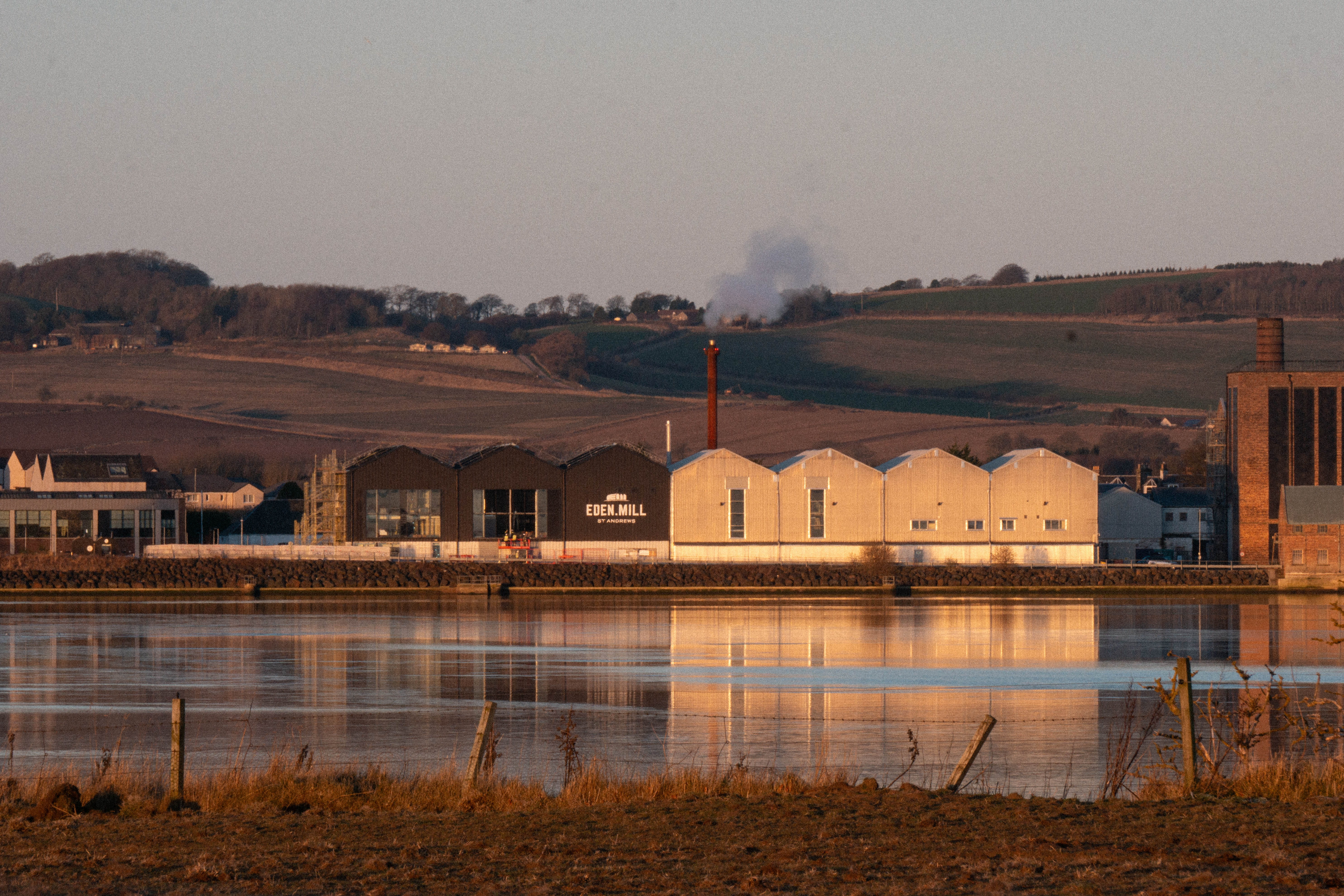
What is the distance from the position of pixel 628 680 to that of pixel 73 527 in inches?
2095

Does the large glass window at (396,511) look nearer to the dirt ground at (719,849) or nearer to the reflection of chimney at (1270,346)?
the reflection of chimney at (1270,346)

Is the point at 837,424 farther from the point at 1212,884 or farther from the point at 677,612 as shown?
the point at 1212,884

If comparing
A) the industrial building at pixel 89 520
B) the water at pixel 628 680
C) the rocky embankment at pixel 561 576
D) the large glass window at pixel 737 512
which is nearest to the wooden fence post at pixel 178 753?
the water at pixel 628 680

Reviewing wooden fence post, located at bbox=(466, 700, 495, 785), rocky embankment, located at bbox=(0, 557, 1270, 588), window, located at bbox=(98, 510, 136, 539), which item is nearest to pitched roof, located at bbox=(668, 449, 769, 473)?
rocky embankment, located at bbox=(0, 557, 1270, 588)

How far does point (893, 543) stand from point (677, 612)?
814 inches

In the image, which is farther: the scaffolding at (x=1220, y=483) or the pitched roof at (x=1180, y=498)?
the pitched roof at (x=1180, y=498)

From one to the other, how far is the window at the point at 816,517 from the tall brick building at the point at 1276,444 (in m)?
20.5

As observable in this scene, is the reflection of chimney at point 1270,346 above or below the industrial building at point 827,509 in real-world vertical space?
above

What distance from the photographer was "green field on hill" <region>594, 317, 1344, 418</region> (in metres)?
159

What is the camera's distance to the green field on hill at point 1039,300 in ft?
623

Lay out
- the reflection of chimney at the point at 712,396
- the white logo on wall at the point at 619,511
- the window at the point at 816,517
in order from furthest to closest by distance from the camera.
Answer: the reflection of chimney at the point at 712,396, the white logo on wall at the point at 619,511, the window at the point at 816,517

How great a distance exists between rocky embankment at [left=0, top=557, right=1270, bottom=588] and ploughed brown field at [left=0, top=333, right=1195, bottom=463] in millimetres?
46723

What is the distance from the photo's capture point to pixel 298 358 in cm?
17788

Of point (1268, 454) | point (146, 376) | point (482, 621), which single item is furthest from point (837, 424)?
point (482, 621)
